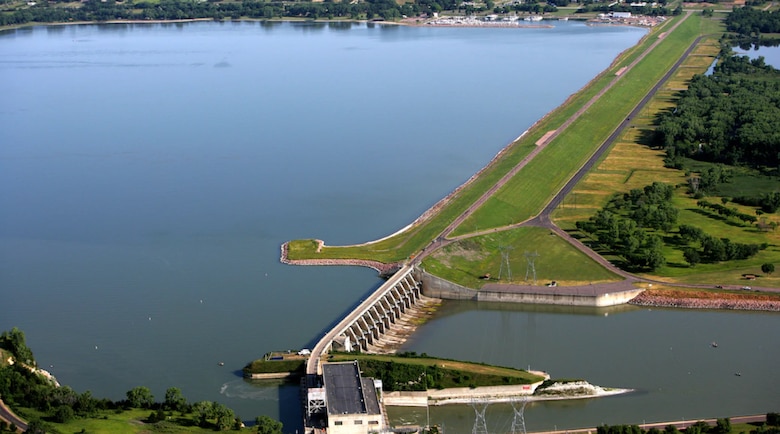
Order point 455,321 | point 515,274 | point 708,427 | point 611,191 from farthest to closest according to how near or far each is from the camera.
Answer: point 611,191 → point 515,274 → point 455,321 → point 708,427

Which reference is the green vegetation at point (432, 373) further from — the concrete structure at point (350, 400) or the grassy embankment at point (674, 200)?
the grassy embankment at point (674, 200)

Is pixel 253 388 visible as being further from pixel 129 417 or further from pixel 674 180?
pixel 674 180

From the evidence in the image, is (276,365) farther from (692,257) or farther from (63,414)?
(692,257)

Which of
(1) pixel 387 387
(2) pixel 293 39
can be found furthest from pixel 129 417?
(2) pixel 293 39

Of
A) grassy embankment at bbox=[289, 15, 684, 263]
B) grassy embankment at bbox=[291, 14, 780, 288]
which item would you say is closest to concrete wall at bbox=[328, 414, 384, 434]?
grassy embankment at bbox=[291, 14, 780, 288]

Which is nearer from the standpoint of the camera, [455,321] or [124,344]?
[124,344]

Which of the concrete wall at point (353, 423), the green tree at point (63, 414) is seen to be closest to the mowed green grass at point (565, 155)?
the concrete wall at point (353, 423)

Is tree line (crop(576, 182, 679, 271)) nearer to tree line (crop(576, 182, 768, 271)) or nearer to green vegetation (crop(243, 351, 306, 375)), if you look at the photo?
tree line (crop(576, 182, 768, 271))

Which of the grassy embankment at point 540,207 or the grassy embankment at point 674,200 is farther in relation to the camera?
the grassy embankment at point 540,207
